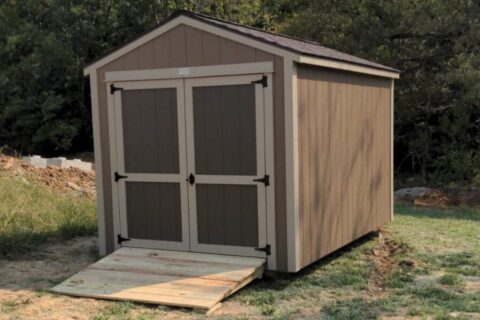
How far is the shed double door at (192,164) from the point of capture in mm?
5816

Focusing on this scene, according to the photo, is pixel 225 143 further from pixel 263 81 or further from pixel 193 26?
pixel 193 26

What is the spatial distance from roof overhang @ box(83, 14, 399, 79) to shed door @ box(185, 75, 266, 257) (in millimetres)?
359

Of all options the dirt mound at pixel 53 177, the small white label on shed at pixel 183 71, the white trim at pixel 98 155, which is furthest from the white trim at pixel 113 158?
the dirt mound at pixel 53 177

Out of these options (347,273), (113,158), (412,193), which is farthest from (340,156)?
(412,193)

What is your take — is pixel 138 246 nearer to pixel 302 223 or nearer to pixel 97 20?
pixel 302 223

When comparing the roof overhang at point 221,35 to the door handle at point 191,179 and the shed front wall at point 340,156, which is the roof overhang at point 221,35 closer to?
the shed front wall at point 340,156

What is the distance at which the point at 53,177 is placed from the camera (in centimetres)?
1112

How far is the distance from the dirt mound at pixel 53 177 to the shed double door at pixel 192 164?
14.1 feet

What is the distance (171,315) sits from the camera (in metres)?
4.86

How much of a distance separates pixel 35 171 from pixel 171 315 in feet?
23.6

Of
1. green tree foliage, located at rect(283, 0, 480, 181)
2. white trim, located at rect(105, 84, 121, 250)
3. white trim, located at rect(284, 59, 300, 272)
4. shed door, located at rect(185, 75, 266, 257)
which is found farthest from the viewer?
green tree foliage, located at rect(283, 0, 480, 181)

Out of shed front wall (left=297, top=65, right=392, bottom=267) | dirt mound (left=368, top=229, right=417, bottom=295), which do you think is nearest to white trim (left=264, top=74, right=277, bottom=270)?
shed front wall (left=297, top=65, right=392, bottom=267)

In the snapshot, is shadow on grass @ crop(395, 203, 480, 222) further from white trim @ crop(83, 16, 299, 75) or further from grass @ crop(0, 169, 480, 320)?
white trim @ crop(83, 16, 299, 75)

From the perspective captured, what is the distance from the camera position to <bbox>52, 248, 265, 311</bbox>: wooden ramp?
513 cm
